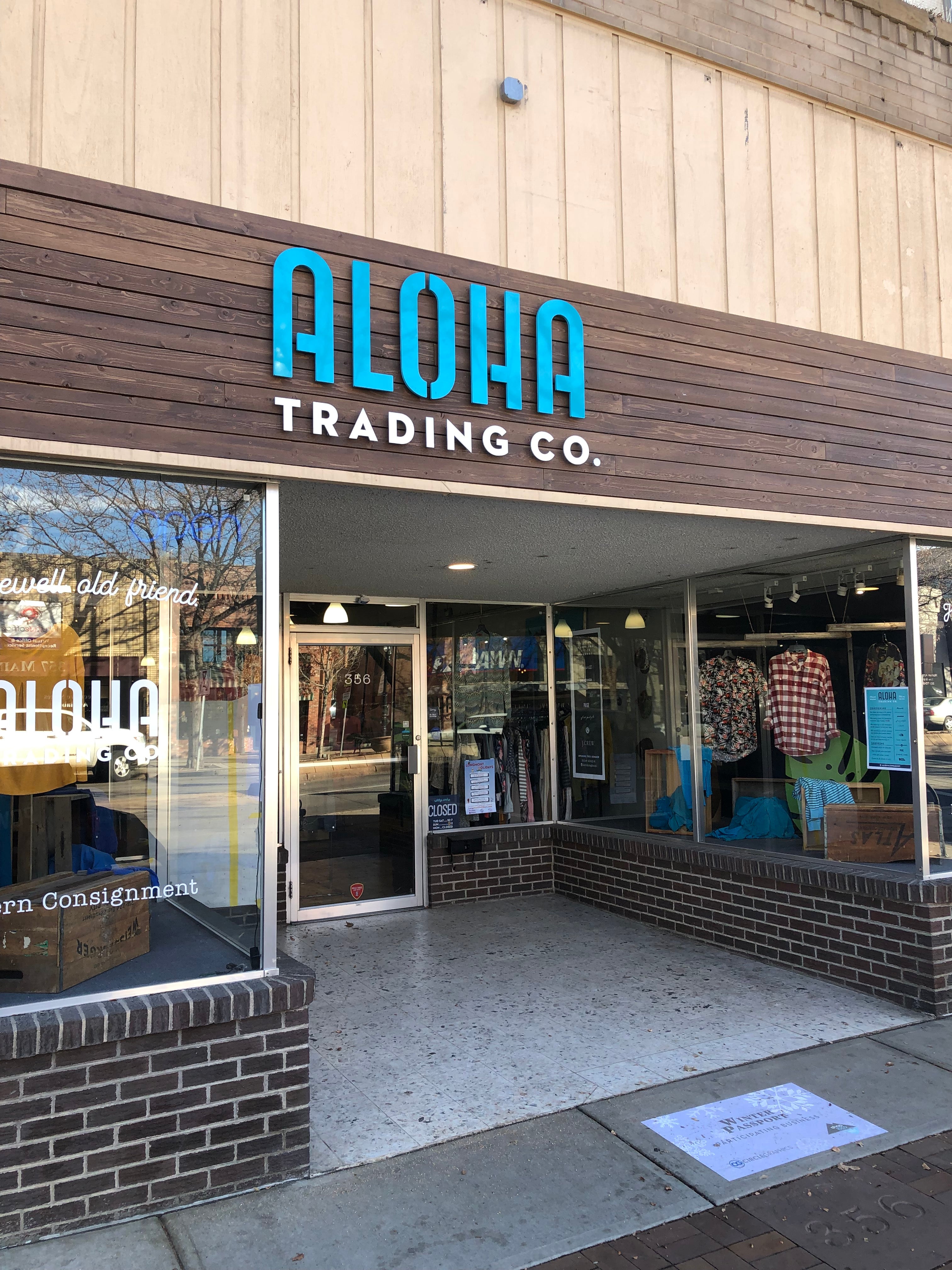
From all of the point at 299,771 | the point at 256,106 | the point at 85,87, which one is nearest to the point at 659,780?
the point at 299,771

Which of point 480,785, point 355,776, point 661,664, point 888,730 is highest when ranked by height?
point 661,664

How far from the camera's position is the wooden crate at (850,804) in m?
6.32

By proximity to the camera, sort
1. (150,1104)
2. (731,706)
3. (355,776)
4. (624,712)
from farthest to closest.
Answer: (624,712) → (355,776) → (731,706) → (150,1104)

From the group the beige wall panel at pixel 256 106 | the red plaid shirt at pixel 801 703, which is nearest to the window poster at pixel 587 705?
the red plaid shirt at pixel 801 703

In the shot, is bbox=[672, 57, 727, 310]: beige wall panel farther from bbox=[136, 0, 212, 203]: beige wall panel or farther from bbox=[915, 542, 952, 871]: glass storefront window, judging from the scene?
bbox=[136, 0, 212, 203]: beige wall panel

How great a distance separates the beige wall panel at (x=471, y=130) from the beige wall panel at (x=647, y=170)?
2.60ft

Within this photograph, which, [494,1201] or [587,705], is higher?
[587,705]

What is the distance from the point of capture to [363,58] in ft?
14.0

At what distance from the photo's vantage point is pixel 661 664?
8.02 m

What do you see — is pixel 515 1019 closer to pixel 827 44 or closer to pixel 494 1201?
pixel 494 1201

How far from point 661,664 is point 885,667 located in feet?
6.87

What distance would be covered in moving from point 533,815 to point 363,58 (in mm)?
6507

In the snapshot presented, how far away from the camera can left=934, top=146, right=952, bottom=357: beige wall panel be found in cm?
618

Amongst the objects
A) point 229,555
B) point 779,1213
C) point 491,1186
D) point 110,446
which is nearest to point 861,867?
point 779,1213
